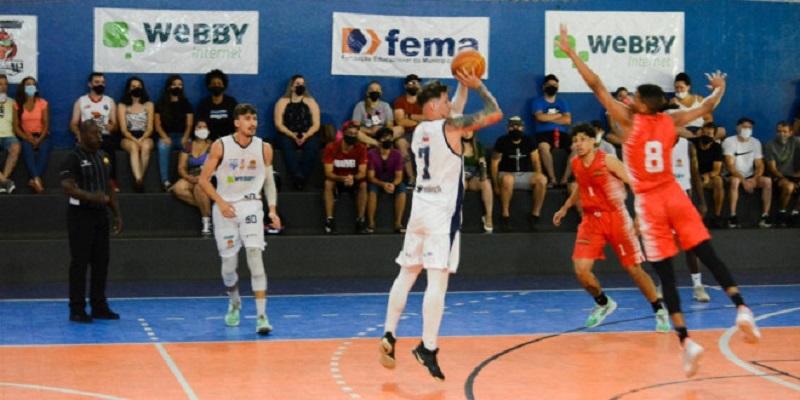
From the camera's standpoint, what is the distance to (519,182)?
17688 millimetres

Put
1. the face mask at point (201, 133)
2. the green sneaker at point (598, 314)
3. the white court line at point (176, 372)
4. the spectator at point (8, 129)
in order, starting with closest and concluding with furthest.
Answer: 1. the white court line at point (176, 372)
2. the green sneaker at point (598, 314)
3. the spectator at point (8, 129)
4. the face mask at point (201, 133)

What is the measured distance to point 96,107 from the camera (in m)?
17.2

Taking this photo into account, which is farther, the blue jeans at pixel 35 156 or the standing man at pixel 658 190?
the blue jeans at pixel 35 156

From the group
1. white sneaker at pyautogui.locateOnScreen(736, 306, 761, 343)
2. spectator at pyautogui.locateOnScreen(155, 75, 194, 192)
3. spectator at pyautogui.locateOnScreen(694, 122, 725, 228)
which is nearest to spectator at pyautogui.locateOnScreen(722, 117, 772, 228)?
spectator at pyautogui.locateOnScreen(694, 122, 725, 228)

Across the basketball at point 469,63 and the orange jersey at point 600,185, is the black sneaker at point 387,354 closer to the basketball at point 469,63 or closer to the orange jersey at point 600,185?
the basketball at point 469,63

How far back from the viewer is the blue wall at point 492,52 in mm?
17938

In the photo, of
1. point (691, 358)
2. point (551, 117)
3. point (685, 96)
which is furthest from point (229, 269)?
point (685, 96)

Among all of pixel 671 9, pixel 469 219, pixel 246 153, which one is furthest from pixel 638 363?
pixel 671 9

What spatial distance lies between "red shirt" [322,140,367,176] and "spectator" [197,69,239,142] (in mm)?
1543

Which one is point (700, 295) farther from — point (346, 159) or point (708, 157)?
point (346, 159)

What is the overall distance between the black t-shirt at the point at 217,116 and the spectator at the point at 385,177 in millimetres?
2190

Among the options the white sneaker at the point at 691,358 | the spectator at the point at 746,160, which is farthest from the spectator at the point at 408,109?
the white sneaker at the point at 691,358

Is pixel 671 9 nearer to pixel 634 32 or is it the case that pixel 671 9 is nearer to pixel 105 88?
pixel 634 32

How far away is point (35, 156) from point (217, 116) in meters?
2.71
